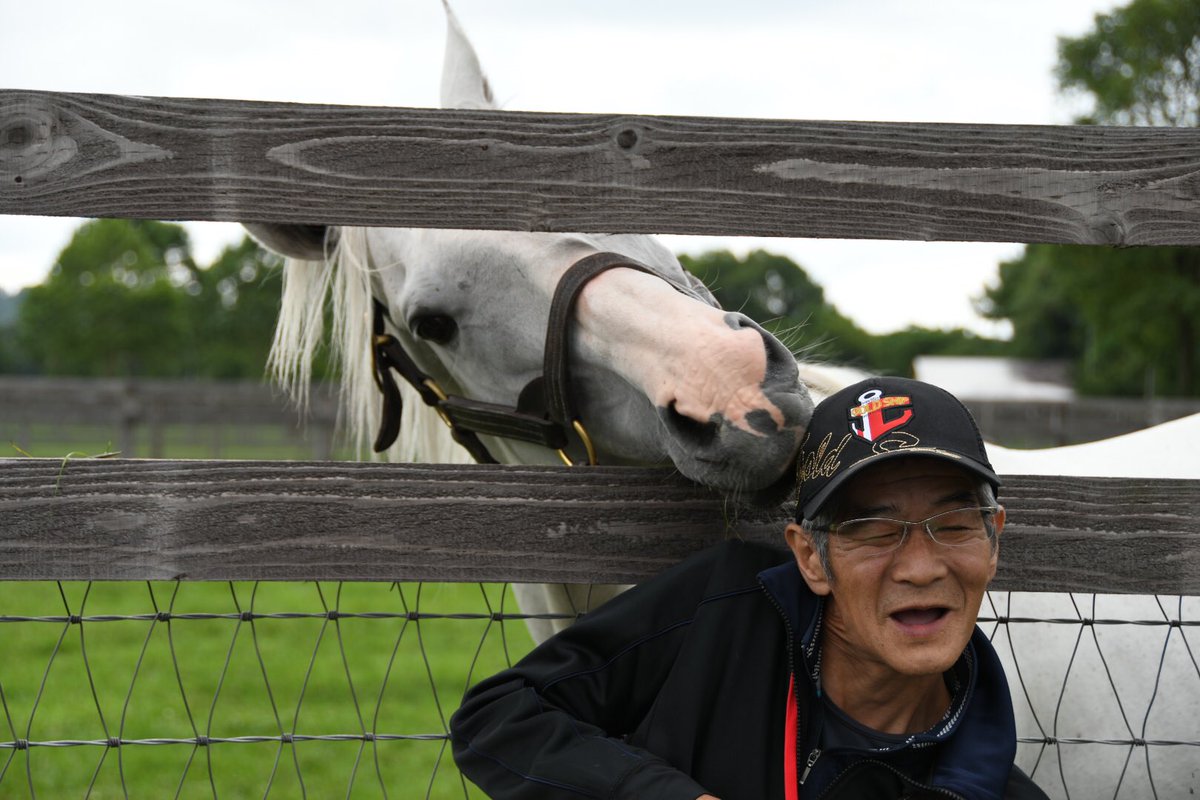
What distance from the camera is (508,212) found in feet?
5.50

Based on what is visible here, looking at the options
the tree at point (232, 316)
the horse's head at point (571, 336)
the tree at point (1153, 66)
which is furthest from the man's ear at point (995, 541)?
the tree at point (232, 316)

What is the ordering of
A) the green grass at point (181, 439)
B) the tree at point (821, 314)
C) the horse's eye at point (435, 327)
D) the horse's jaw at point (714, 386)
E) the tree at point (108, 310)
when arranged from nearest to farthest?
the horse's jaw at point (714, 386)
the horse's eye at point (435, 327)
the green grass at point (181, 439)
the tree at point (108, 310)
the tree at point (821, 314)

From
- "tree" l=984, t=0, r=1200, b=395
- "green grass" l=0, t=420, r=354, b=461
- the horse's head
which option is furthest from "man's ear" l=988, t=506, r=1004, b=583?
"tree" l=984, t=0, r=1200, b=395

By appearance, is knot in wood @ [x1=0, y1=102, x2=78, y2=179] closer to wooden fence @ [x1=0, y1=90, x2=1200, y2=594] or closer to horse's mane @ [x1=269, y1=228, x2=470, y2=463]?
wooden fence @ [x1=0, y1=90, x2=1200, y2=594]

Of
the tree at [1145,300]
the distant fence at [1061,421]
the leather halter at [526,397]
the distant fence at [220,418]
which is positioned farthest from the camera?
the tree at [1145,300]

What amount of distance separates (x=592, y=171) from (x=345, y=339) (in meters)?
1.47

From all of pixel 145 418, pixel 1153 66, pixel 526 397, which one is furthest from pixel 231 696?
pixel 1153 66

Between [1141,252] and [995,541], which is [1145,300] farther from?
[995,541]

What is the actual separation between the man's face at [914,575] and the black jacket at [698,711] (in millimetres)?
123

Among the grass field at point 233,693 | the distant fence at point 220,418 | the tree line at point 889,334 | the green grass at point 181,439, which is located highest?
the tree line at point 889,334

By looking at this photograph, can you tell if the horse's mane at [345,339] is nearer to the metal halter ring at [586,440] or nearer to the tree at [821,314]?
the metal halter ring at [586,440]

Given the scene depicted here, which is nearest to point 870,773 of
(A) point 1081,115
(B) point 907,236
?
(B) point 907,236

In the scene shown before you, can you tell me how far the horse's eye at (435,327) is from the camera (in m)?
2.41

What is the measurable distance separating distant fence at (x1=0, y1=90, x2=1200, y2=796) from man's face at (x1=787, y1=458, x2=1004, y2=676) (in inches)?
11.8
